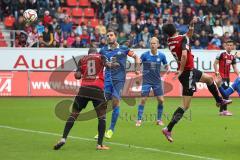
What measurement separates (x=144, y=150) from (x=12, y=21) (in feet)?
63.3

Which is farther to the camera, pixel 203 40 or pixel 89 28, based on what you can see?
pixel 203 40

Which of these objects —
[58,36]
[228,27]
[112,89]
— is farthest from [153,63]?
[228,27]

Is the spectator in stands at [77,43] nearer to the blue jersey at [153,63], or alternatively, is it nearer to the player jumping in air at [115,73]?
the blue jersey at [153,63]

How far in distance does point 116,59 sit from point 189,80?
228cm

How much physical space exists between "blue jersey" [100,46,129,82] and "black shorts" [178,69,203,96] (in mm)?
2028

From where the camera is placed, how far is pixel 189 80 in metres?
14.4

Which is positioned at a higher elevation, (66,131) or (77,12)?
(77,12)

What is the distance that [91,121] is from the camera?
19578 millimetres

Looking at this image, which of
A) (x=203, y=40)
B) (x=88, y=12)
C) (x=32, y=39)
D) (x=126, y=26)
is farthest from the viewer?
(x=88, y=12)

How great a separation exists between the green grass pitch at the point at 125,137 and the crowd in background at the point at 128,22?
7.54m

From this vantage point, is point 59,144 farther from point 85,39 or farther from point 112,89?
point 85,39

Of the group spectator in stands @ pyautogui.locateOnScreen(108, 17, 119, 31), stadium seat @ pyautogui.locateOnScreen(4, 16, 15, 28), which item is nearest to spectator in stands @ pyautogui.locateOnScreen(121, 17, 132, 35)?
spectator in stands @ pyautogui.locateOnScreen(108, 17, 119, 31)

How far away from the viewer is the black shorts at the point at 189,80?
14312 millimetres

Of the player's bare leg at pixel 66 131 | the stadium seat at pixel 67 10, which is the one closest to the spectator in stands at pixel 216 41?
the stadium seat at pixel 67 10
